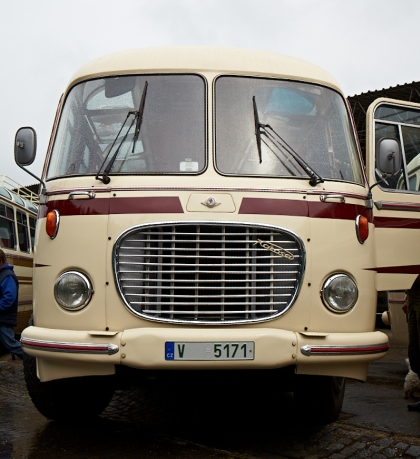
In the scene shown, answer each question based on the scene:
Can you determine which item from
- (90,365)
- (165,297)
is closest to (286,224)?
(165,297)

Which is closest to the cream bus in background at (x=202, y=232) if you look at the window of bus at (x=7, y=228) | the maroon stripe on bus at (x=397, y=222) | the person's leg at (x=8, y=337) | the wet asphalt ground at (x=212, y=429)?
the wet asphalt ground at (x=212, y=429)

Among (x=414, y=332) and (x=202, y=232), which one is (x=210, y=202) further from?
(x=414, y=332)

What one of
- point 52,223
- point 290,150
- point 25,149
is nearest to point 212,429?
point 52,223

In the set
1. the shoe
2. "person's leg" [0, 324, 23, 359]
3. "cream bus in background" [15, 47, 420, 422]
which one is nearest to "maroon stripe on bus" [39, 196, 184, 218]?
"cream bus in background" [15, 47, 420, 422]

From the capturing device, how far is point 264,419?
6.10 meters

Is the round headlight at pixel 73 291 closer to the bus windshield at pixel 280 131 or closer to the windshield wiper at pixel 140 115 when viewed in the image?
the windshield wiper at pixel 140 115

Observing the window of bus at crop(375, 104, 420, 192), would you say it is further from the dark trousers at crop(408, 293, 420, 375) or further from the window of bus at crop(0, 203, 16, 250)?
the window of bus at crop(0, 203, 16, 250)

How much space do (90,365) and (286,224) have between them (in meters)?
1.65

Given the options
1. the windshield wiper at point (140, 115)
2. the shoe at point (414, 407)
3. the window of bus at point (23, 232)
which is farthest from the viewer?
the window of bus at point (23, 232)

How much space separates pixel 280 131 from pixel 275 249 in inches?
42.7

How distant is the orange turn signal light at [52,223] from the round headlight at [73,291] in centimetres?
34

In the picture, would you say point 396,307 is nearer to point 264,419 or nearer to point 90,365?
point 264,419

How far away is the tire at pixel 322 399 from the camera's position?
5656 millimetres

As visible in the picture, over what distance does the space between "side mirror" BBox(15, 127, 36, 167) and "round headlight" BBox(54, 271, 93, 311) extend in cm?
127
